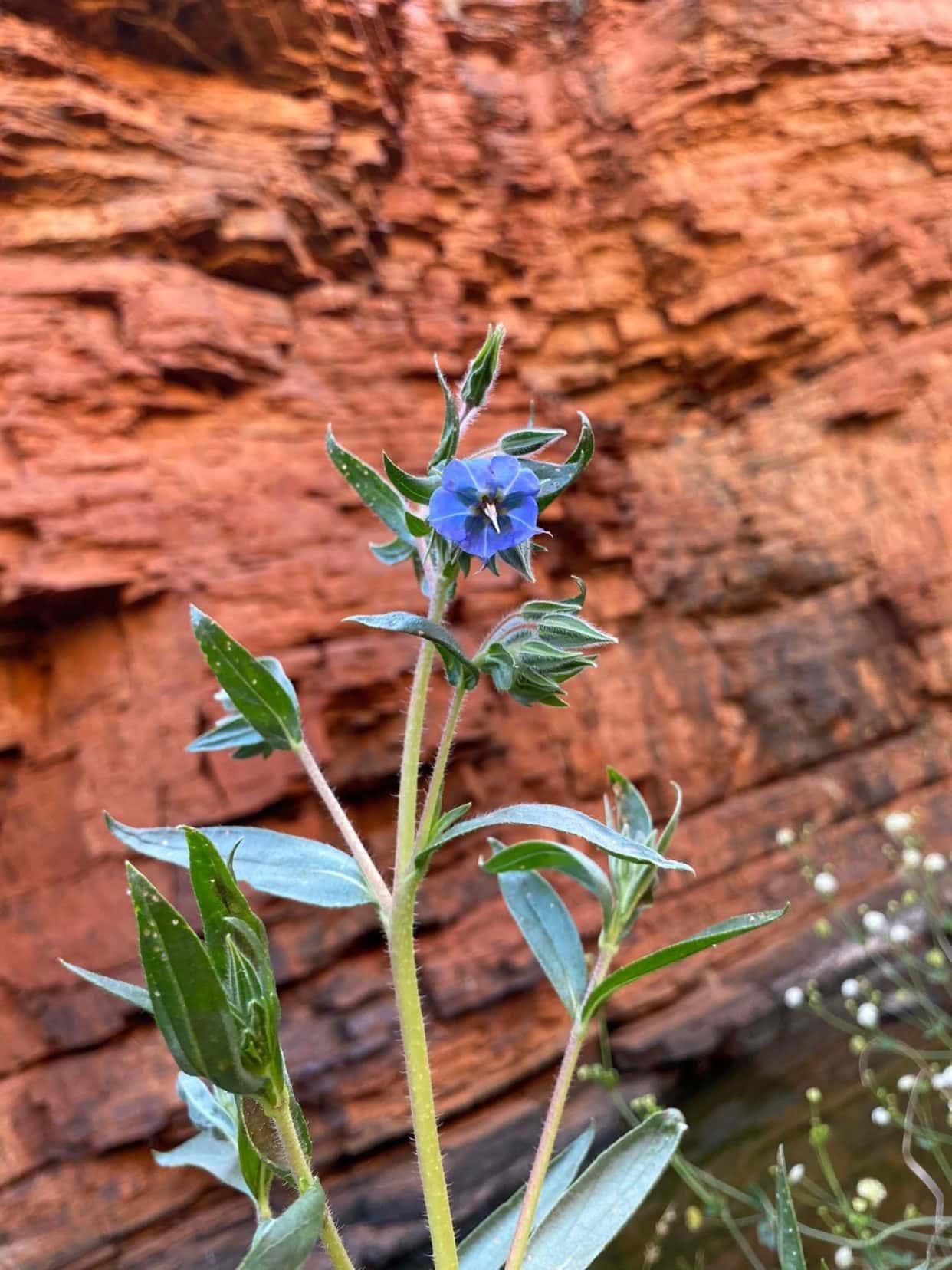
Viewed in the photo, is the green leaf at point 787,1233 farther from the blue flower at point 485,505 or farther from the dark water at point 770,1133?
the dark water at point 770,1133

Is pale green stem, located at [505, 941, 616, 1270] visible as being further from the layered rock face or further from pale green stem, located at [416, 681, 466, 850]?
the layered rock face

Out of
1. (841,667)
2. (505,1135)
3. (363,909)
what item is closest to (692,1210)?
(505,1135)

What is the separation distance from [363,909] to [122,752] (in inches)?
35.7

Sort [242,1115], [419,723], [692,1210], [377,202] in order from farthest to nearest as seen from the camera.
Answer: [377,202] < [692,1210] < [419,723] < [242,1115]

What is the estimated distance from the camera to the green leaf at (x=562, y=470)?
0.76 metres

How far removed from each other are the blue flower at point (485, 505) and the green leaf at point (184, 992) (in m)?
0.37

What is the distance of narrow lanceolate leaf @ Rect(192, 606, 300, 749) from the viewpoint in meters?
0.80

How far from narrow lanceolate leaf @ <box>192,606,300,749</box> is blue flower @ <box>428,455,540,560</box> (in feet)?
0.71

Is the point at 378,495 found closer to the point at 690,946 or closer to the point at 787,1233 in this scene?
the point at 690,946

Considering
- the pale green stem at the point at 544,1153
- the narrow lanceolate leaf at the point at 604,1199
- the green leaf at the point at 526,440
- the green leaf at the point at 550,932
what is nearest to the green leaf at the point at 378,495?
the green leaf at the point at 526,440

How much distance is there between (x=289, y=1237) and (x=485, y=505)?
57cm

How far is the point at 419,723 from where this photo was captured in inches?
33.7

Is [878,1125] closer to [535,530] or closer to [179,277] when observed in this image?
[535,530]

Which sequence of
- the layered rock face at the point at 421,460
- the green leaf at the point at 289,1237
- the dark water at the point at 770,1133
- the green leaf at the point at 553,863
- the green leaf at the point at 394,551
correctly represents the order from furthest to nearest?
the layered rock face at the point at 421,460 → the dark water at the point at 770,1133 → the green leaf at the point at 394,551 → the green leaf at the point at 553,863 → the green leaf at the point at 289,1237
